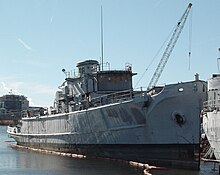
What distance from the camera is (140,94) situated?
116 feet

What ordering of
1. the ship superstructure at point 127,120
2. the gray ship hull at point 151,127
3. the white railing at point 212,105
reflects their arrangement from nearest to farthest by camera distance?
the white railing at point 212,105 < the gray ship hull at point 151,127 < the ship superstructure at point 127,120

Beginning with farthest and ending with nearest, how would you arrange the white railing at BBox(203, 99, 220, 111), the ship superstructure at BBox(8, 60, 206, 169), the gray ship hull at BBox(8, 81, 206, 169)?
the ship superstructure at BBox(8, 60, 206, 169) → the gray ship hull at BBox(8, 81, 206, 169) → the white railing at BBox(203, 99, 220, 111)

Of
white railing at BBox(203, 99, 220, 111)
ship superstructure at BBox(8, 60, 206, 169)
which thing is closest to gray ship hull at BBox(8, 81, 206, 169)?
ship superstructure at BBox(8, 60, 206, 169)

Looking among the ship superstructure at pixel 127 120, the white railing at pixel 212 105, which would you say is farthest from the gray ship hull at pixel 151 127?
the white railing at pixel 212 105

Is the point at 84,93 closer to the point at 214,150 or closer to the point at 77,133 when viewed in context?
the point at 77,133

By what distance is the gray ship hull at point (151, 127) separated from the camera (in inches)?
1261

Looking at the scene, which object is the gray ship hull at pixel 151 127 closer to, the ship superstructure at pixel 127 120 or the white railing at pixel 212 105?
the ship superstructure at pixel 127 120

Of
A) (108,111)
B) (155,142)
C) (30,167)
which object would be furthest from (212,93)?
(30,167)

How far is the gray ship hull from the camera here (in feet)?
105

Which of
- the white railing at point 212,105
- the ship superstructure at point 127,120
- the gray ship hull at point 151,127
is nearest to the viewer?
the white railing at point 212,105

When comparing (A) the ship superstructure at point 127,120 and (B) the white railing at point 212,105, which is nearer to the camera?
(B) the white railing at point 212,105

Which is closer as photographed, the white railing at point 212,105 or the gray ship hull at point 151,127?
the white railing at point 212,105

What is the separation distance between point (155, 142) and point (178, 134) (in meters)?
1.88

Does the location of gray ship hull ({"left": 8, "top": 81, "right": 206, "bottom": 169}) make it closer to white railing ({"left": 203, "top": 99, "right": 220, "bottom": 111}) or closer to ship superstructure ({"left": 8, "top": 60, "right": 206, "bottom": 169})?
ship superstructure ({"left": 8, "top": 60, "right": 206, "bottom": 169})
